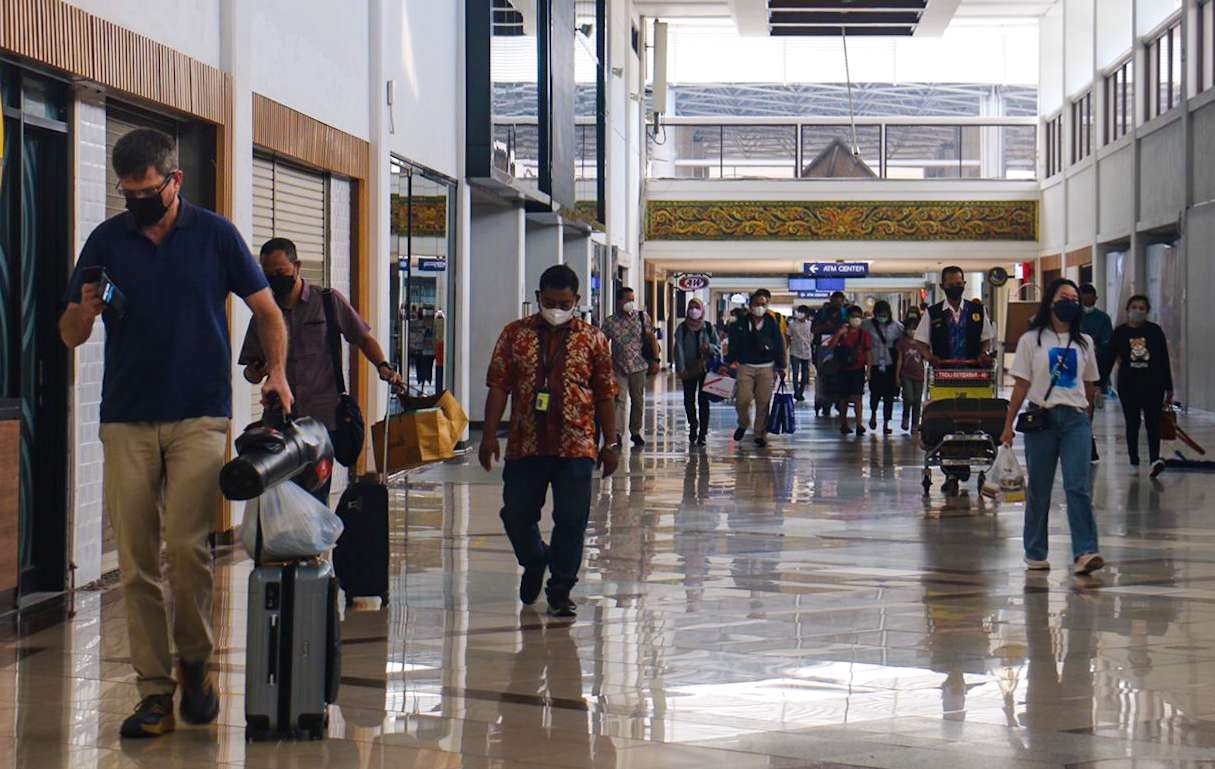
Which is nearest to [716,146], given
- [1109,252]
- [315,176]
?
→ [1109,252]

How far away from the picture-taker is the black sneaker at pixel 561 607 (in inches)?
321

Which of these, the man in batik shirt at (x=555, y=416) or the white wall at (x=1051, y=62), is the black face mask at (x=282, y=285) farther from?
the white wall at (x=1051, y=62)

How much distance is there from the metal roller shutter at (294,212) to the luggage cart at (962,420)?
188 inches

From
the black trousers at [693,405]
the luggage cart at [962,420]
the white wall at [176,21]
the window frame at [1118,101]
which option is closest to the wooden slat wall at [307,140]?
the white wall at [176,21]

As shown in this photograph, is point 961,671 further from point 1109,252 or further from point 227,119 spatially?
point 1109,252

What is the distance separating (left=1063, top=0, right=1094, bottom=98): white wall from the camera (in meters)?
37.5

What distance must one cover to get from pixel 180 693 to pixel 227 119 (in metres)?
5.52

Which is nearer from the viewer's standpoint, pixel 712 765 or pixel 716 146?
pixel 712 765

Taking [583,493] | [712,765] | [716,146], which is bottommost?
[712,765]

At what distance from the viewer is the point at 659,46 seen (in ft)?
124

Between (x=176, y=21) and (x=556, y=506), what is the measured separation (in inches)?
149

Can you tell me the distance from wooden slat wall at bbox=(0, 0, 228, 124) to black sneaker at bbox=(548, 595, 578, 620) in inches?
132

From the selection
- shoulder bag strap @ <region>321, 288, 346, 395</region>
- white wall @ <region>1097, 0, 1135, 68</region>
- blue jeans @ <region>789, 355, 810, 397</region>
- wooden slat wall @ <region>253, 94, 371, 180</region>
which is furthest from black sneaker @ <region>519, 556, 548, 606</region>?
white wall @ <region>1097, 0, 1135, 68</region>

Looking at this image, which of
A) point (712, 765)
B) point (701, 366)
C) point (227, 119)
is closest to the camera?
point (712, 765)
